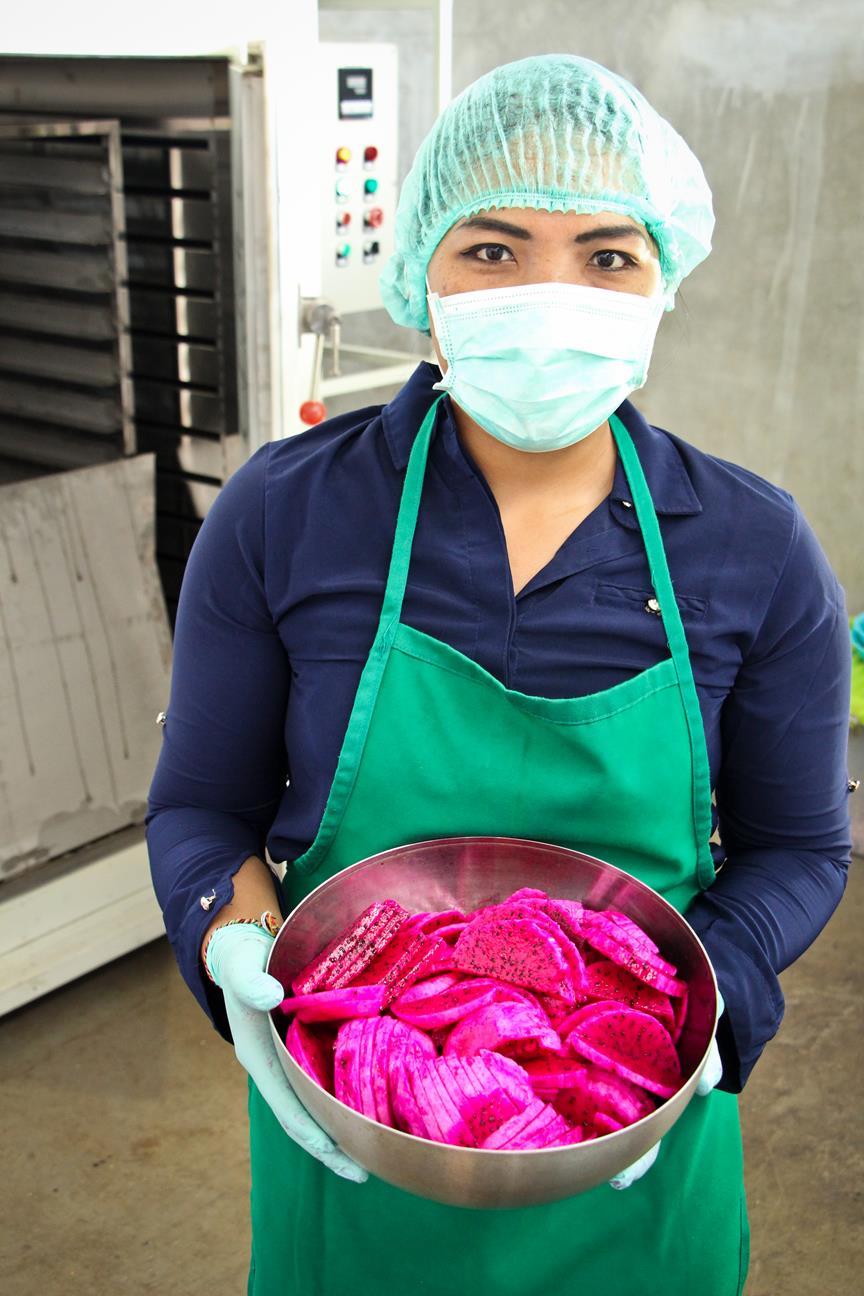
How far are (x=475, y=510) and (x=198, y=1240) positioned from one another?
1566mm

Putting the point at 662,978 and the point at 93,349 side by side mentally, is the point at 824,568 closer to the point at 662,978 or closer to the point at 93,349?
the point at 662,978

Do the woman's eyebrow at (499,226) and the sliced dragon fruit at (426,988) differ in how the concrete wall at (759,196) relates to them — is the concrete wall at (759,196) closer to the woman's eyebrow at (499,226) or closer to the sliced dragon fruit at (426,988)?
the woman's eyebrow at (499,226)

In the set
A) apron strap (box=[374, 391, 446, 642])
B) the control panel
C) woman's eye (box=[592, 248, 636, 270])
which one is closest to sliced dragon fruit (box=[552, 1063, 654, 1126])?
apron strap (box=[374, 391, 446, 642])

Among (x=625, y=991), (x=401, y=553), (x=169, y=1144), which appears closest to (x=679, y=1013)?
(x=625, y=991)

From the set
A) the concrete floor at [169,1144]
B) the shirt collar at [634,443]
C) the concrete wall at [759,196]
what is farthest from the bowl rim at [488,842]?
the concrete wall at [759,196]

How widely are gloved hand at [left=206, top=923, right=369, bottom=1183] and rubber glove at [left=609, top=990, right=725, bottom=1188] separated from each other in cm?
23

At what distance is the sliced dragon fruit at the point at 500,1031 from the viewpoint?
0.99m

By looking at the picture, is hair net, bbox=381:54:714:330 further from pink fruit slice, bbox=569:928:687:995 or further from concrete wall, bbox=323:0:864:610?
concrete wall, bbox=323:0:864:610

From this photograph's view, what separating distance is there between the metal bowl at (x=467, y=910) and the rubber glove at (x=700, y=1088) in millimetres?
24

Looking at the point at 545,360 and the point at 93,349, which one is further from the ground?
the point at 545,360

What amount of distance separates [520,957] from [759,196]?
3.23 m

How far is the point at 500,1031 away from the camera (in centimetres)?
99

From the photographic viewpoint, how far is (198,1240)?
2.10 m

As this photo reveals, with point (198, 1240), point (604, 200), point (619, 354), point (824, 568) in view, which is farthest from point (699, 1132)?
point (198, 1240)
